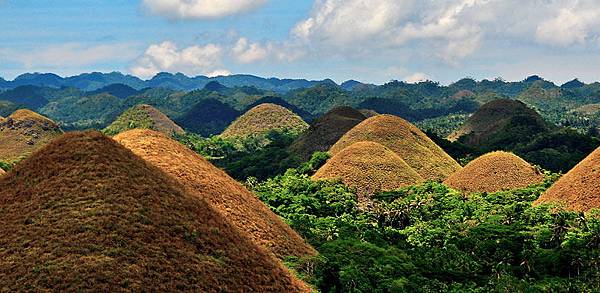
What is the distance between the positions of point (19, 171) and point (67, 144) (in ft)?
10.8

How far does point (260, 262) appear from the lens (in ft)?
105

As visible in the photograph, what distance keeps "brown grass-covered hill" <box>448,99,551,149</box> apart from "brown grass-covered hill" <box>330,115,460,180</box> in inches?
1485

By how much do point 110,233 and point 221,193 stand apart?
61.3 feet

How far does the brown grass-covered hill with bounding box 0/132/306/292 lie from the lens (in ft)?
82.0

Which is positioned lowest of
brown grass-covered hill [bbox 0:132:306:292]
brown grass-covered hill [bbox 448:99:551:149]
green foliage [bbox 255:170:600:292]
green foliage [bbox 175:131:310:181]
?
green foliage [bbox 255:170:600:292]

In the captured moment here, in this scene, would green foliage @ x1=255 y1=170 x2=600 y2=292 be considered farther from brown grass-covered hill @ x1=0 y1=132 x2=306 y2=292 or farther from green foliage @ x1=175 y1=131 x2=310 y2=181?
green foliage @ x1=175 y1=131 x2=310 y2=181

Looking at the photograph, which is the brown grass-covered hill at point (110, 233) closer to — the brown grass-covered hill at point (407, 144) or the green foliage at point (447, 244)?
the green foliage at point (447, 244)

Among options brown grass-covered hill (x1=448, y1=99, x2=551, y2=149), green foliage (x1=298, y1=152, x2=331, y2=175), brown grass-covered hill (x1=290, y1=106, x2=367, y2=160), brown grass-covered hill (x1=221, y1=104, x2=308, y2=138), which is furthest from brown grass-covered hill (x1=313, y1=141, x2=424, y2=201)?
brown grass-covered hill (x1=221, y1=104, x2=308, y2=138)

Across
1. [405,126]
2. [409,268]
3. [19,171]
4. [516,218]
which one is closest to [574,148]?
[405,126]

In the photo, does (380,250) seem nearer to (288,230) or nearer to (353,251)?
(353,251)

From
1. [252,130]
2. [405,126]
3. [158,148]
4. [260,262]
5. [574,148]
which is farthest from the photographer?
[252,130]

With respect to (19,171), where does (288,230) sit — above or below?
below

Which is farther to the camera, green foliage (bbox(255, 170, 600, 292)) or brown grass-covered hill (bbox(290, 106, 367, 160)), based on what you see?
brown grass-covered hill (bbox(290, 106, 367, 160))

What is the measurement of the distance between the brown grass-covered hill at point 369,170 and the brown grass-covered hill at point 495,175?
6.91 m
